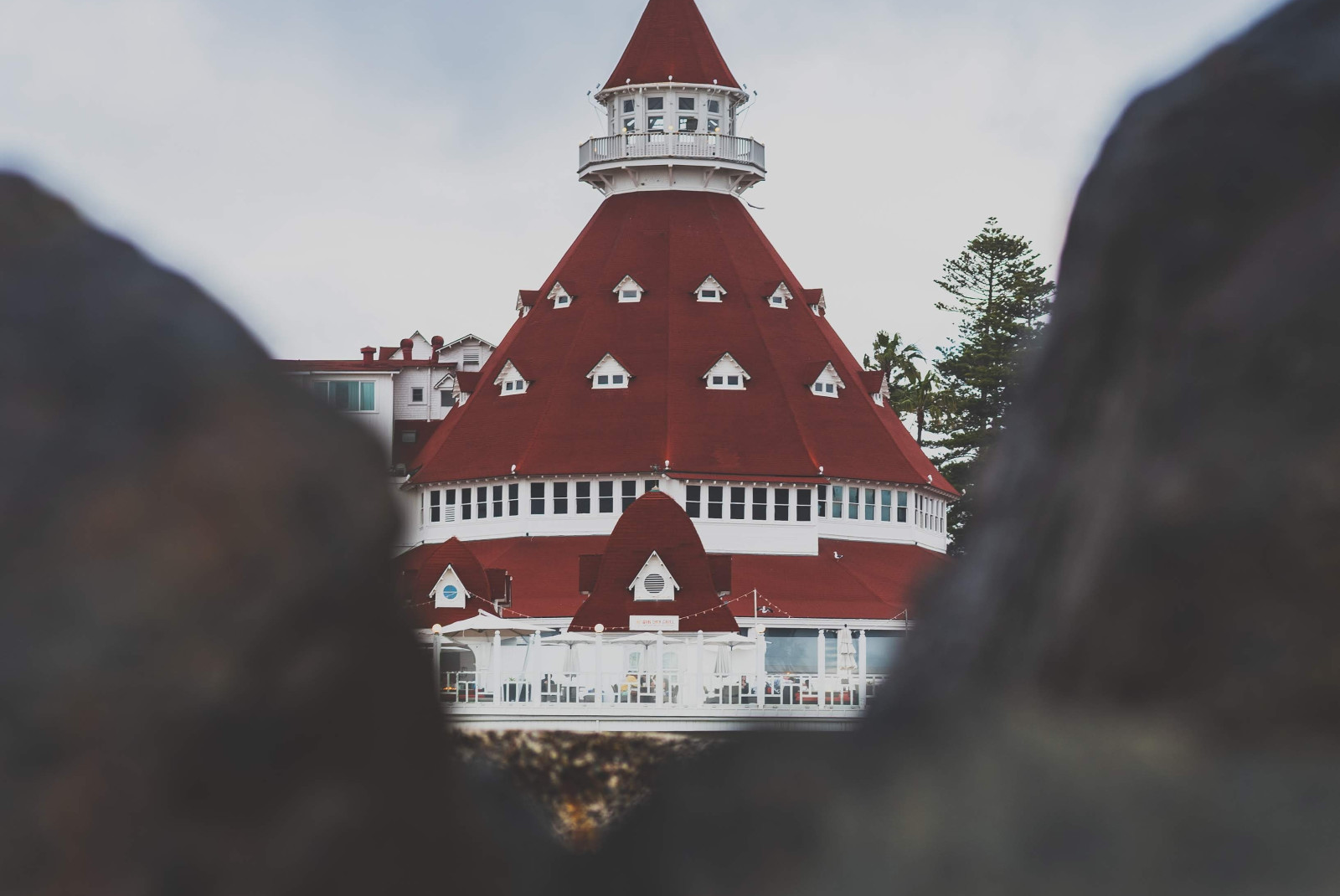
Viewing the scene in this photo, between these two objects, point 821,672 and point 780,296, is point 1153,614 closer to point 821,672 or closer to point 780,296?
point 821,672

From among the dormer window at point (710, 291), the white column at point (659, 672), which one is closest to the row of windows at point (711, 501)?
the dormer window at point (710, 291)

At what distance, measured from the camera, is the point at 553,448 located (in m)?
61.4

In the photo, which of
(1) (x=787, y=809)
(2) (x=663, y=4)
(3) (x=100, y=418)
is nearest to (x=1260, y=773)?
(1) (x=787, y=809)

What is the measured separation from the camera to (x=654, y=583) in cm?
5075

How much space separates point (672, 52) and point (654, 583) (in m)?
25.1

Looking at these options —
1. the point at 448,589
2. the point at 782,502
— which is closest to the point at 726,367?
the point at 782,502

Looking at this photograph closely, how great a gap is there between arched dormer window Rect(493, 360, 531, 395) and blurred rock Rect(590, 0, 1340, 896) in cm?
6357

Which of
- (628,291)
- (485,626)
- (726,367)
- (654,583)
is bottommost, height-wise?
(485,626)

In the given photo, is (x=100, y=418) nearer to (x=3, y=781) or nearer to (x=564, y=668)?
(x=3, y=781)

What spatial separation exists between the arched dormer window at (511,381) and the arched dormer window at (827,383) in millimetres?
8422

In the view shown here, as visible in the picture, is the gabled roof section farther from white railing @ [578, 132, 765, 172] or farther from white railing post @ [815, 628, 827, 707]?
white railing post @ [815, 628, 827, 707]

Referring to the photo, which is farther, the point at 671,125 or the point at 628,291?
the point at 671,125

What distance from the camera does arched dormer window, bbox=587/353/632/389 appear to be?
63.6 meters

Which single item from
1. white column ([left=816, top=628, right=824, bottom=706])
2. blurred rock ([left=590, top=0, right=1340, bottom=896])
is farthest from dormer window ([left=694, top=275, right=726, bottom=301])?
blurred rock ([left=590, top=0, right=1340, bottom=896])
